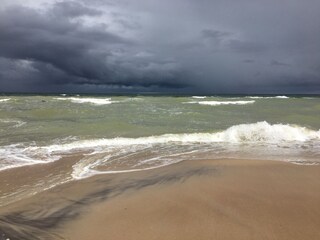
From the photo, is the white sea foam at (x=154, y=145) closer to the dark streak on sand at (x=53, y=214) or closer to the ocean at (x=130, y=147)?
the ocean at (x=130, y=147)

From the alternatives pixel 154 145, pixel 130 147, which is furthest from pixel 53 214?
pixel 154 145

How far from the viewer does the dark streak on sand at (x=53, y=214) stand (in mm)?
3866

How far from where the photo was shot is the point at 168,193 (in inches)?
230

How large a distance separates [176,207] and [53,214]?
184cm

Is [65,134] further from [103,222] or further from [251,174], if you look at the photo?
[103,222]

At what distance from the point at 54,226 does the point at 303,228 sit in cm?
326

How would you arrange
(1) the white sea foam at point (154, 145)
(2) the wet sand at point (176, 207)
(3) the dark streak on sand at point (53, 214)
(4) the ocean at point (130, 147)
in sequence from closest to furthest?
(3) the dark streak on sand at point (53, 214)
(2) the wet sand at point (176, 207)
(4) the ocean at point (130, 147)
(1) the white sea foam at point (154, 145)

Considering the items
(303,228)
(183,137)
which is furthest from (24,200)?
(183,137)

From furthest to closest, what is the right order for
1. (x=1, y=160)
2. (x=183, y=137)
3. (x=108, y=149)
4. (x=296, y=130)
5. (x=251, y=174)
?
(x=296, y=130) → (x=183, y=137) → (x=108, y=149) → (x=1, y=160) → (x=251, y=174)

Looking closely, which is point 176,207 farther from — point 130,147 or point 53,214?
point 130,147

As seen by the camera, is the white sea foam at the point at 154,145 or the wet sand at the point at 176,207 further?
the white sea foam at the point at 154,145

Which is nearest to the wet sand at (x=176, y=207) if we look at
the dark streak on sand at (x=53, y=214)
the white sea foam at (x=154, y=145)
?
the dark streak on sand at (x=53, y=214)

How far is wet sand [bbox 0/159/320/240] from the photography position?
4.22 meters

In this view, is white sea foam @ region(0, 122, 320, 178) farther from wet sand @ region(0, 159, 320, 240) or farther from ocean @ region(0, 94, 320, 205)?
wet sand @ region(0, 159, 320, 240)
